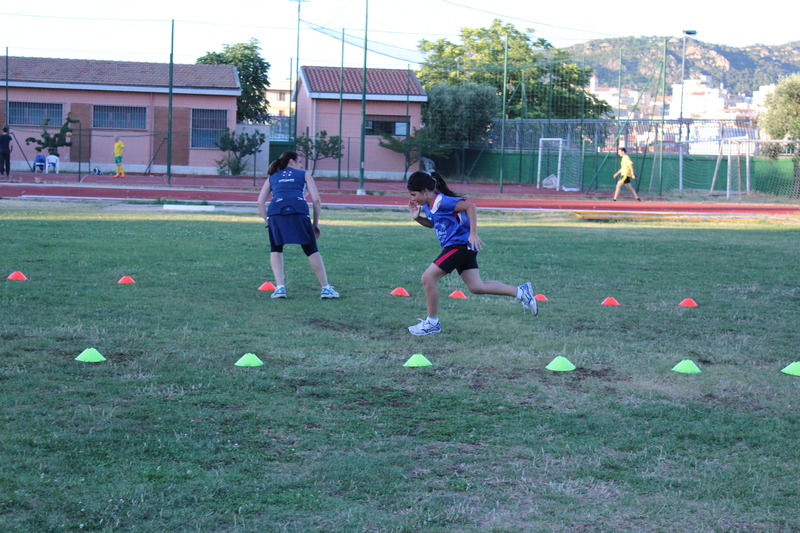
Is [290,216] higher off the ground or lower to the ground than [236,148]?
lower

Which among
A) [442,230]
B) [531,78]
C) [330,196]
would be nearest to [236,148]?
[330,196]

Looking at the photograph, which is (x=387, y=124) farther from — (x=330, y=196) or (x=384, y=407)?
(x=384, y=407)

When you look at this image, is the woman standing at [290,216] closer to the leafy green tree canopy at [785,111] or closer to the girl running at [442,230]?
the girl running at [442,230]

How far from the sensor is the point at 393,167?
1576 inches

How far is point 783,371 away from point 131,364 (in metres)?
4.54

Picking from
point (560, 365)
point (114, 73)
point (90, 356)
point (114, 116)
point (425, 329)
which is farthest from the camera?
point (114, 73)

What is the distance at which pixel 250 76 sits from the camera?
47812 mm

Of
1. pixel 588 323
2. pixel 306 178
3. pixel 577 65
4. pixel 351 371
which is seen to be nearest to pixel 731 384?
pixel 588 323

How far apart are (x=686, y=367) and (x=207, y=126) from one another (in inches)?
1391

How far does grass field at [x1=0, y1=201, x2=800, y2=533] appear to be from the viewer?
3.32m

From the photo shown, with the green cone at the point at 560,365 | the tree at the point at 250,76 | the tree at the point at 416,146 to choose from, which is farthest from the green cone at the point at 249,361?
the tree at the point at 250,76

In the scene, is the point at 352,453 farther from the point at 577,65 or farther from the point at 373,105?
the point at 577,65

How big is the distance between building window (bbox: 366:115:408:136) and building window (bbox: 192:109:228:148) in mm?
7178

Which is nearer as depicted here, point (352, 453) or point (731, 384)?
point (352, 453)
